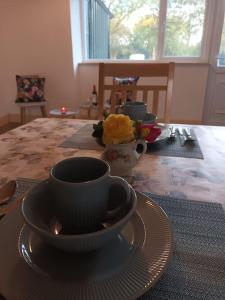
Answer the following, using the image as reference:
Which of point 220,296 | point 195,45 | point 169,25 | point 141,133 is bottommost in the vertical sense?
point 220,296

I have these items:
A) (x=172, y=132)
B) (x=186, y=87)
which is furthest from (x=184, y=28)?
(x=172, y=132)

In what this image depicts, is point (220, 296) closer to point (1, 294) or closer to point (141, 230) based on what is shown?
point (141, 230)

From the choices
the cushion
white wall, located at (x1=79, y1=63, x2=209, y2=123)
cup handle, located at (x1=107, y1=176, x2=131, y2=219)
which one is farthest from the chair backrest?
the cushion

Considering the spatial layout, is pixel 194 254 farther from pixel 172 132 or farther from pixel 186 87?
pixel 186 87

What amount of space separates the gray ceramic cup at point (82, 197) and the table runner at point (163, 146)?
45 cm

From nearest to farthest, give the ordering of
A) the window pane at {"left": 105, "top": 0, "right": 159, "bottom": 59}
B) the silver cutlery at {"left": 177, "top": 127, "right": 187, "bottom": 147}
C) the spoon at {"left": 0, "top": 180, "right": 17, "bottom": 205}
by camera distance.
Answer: the spoon at {"left": 0, "top": 180, "right": 17, "bottom": 205}, the silver cutlery at {"left": 177, "top": 127, "right": 187, "bottom": 147}, the window pane at {"left": 105, "top": 0, "right": 159, "bottom": 59}

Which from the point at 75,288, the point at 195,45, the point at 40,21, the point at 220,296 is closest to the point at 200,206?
the point at 220,296

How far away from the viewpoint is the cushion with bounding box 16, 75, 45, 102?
3.38 meters

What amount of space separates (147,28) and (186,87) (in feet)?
3.23

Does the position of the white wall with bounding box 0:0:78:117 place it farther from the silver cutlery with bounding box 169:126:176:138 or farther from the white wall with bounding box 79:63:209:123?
the silver cutlery with bounding box 169:126:176:138

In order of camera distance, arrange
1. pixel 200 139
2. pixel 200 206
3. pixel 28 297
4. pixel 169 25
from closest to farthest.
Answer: pixel 28 297 < pixel 200 206 < pixel 200 139 < pixel 169 25

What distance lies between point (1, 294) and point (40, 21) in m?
3.70

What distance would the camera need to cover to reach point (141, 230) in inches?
16.5

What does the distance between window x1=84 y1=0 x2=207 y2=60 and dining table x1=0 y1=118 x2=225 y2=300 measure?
275 centimetres
